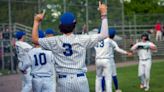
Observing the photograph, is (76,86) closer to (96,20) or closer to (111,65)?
(111,65)

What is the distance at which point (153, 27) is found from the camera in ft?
132

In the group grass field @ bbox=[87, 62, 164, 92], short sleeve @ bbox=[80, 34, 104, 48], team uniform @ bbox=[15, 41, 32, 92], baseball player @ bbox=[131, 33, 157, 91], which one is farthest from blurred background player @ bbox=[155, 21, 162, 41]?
short sleeve @ bbox=[80, 34, 104, 48]

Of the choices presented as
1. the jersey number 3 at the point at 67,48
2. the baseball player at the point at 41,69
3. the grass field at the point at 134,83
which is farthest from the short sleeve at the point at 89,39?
the grass field at the point at 134,83

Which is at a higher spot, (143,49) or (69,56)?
(69,56)

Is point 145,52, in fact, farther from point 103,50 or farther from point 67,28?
point 67,28

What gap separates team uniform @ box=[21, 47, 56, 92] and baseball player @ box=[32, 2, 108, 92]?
303 centimetres

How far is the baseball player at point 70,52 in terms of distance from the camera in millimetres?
7031

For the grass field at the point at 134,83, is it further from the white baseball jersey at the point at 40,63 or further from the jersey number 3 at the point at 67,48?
the jersey number 3 at the point at 67,48

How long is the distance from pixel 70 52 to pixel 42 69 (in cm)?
327

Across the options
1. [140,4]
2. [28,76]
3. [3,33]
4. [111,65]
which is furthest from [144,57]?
[140,4]

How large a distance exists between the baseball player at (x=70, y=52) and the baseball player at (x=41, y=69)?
303 centimetres

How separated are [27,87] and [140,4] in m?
59.1

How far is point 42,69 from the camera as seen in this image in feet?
33.6

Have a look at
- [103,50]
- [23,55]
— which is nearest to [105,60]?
[103,50]
